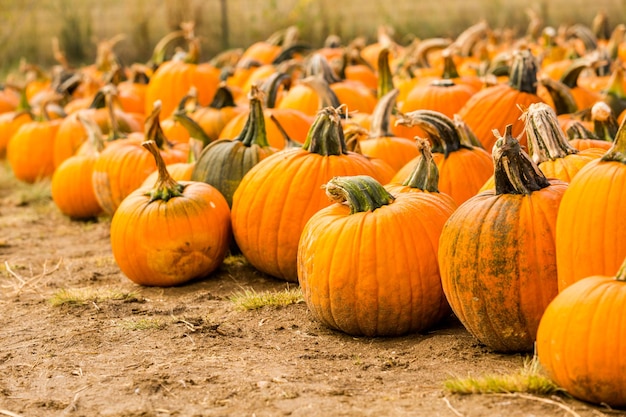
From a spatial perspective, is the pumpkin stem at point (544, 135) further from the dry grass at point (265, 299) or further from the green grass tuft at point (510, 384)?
the dry grass at point (265, 299)

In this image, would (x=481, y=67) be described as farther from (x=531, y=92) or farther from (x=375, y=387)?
(x=375, y=387)

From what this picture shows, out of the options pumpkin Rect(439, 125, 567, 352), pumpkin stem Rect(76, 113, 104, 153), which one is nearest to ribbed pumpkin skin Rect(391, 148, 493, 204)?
pumpkin Rect(439, 125, 567, 352)

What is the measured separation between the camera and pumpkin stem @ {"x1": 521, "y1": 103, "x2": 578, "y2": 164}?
362 cm

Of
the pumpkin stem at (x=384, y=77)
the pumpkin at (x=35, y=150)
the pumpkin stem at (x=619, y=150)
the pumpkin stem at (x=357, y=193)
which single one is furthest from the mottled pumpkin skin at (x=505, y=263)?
the pumpkin at (x=35, y=150)

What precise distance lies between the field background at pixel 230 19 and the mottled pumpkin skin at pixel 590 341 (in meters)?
11.7

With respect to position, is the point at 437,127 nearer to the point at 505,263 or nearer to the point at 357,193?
the point at 357,193

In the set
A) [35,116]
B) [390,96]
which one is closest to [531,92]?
[390,96]

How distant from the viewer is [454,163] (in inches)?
176

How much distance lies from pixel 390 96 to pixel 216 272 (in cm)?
135

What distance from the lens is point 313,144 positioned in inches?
179

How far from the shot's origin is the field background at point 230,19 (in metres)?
14.7

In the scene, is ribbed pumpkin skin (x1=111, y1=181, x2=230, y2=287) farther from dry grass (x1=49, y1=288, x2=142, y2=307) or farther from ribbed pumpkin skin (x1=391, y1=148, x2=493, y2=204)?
ribbed pumpkin skin (x1=391, y1=148, x2=493, y2=204)

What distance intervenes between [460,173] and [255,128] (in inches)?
48.3

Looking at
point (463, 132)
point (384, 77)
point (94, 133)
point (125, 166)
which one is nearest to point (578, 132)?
point (463, 132)
